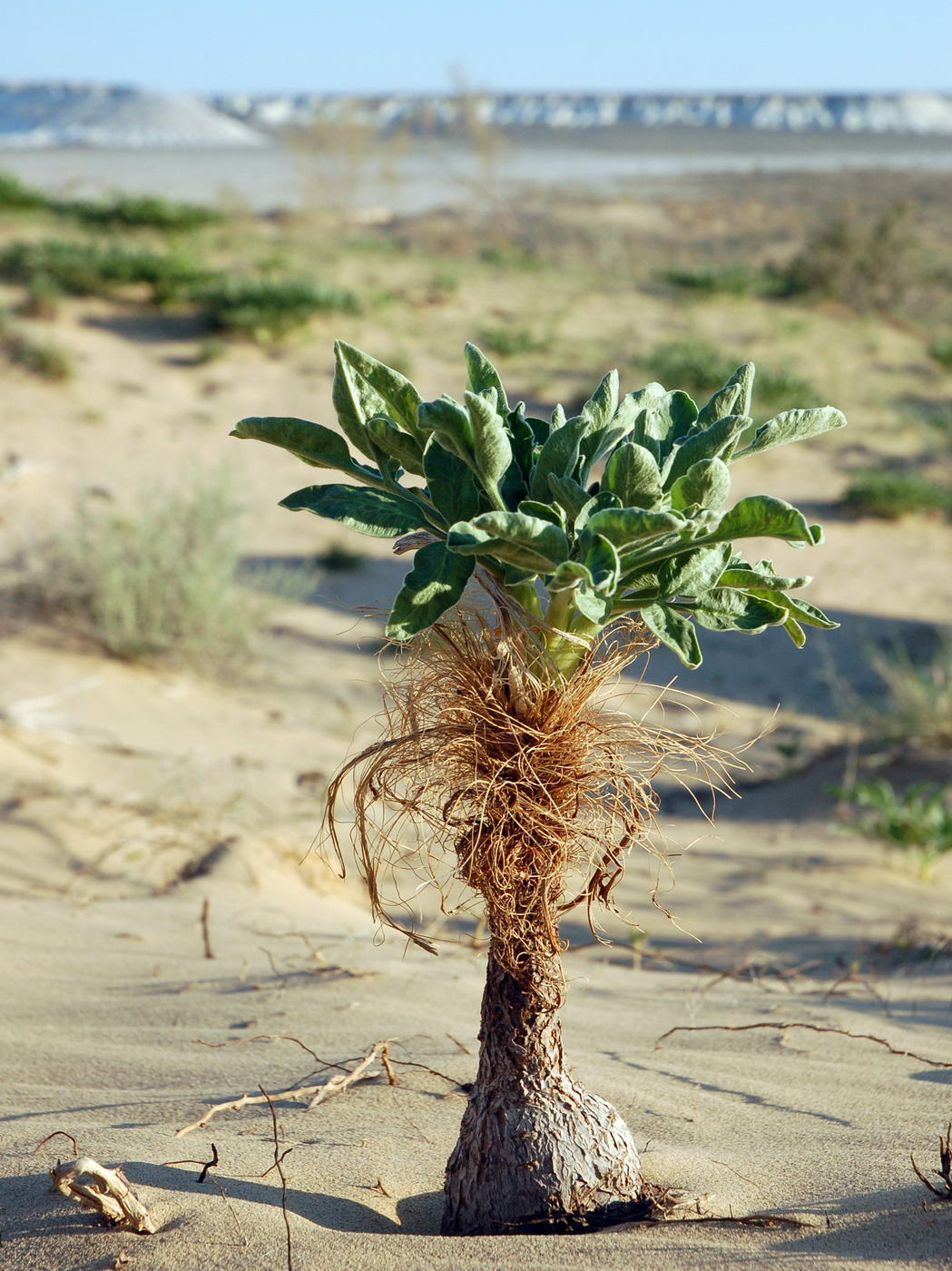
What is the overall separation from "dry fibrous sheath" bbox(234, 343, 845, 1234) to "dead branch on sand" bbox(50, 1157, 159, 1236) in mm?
410

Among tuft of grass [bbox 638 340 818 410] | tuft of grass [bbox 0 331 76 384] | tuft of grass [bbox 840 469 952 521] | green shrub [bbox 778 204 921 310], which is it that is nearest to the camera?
tuft of grass [bbox 840 469 952 521]

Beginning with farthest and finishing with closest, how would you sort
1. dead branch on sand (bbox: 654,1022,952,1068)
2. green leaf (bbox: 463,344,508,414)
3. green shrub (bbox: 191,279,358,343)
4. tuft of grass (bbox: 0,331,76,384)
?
green shrub (bbox: 191,279,358,343)
tuft of grass (bbox: 0,331,76,384)
dead branch on sand (bbox: 654,1022,952,1068)
green leaf (bbox: 463,344,508,414)

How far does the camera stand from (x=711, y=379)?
10797mm

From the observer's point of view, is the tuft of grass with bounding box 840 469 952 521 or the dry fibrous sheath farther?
the tuft of grass with bounding box 840 469 952 521

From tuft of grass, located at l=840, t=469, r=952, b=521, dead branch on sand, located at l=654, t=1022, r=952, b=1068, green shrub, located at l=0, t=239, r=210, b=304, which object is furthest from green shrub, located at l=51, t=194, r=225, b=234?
dead branch on sand, located at l=654, t=1022, r=952, b=1068

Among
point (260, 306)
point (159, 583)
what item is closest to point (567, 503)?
point (159, 583)

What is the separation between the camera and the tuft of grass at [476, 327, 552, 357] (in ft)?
38.9

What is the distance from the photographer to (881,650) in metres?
7.09

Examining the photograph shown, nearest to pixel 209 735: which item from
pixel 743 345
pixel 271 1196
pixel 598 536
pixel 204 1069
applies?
pixel 204 1069

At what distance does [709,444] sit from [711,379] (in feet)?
32.6

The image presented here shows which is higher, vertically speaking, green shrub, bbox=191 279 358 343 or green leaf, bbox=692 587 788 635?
green shrub, bbox=191 279 358 343

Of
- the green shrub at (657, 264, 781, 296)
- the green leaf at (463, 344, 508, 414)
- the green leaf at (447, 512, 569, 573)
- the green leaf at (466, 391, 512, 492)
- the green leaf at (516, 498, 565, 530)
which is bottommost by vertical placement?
the green leaf at (447, 512, 569, 573)

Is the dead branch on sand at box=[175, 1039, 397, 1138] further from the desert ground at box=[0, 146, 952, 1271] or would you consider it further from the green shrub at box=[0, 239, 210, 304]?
the green shrub at box=[0, 239, 210, 304]

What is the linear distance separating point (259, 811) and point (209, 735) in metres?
0.89
